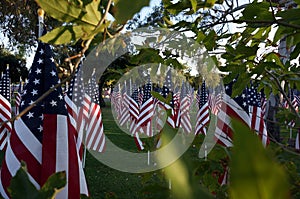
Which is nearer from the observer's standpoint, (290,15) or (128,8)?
(128,8)

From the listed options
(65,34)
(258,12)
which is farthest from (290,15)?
(65,34)

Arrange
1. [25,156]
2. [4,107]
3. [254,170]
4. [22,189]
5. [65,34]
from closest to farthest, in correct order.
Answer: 1. [254,170]
2. [22,189]
3. [65,34]
4. [25,156]
5. [4,107]

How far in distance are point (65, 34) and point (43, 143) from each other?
7.00 feet

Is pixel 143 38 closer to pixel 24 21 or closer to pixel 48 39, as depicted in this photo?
pixel 48 39

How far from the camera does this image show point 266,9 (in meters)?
0.82

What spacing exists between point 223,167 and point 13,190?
0.47 m

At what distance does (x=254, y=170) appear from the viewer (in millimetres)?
165

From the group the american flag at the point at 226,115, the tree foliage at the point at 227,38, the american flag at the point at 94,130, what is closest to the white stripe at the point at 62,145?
the american flag at the point at 226,115

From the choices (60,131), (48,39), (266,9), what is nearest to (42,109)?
(60,131)

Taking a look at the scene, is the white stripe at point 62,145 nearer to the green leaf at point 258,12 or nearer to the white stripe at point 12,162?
the white stripe at point 12,162

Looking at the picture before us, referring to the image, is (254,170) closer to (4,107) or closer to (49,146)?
(49,146)

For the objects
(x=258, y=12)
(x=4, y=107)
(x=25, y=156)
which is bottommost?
(x=25, y=156)

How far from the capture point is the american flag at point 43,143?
2361 millimetres

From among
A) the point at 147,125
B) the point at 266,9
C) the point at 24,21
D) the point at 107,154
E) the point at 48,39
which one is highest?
the point at 24,21
